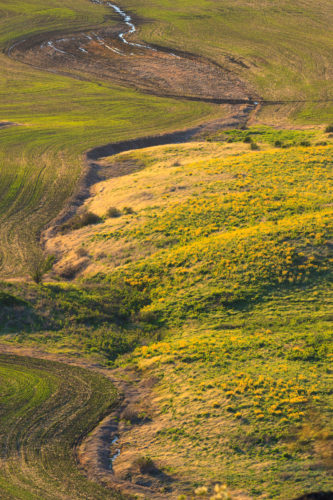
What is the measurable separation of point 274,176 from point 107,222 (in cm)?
2008

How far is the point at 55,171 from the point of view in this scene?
70250 millimetres

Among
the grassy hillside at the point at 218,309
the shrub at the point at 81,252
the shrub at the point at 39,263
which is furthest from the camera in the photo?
the shrub at the point at 81,252

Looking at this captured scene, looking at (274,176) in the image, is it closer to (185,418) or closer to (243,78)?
(185,418)

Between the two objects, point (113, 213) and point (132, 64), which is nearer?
point (113, 213)

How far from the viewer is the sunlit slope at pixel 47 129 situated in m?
59.3

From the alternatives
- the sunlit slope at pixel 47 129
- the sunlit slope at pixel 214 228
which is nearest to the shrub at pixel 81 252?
the sunlit slope at pixel 214 228

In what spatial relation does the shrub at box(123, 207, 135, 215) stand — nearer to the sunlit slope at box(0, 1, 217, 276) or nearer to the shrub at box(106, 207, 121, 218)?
the shrub at box(106, 207, 121, 218)

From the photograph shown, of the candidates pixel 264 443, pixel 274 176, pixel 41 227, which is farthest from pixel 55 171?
pixel 264 443

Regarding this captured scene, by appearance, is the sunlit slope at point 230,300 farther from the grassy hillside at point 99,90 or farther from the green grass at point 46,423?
the grassy hillside at point 99,90

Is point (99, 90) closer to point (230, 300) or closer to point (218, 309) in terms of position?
point (230, 300)

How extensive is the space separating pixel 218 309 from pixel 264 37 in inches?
4210

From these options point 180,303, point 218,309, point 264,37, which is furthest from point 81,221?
point 264,37

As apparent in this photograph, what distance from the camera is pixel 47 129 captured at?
85125mm

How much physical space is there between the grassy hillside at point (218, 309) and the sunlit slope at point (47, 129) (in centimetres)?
573
